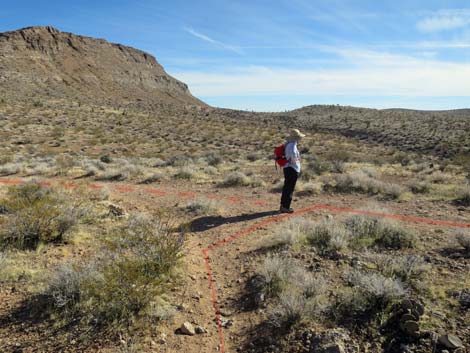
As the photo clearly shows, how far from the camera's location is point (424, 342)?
11.0 feet

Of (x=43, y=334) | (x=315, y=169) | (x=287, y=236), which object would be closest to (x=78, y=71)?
(x=315, y=169)

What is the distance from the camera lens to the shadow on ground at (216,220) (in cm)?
733

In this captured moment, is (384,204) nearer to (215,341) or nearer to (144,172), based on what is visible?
(215,341)

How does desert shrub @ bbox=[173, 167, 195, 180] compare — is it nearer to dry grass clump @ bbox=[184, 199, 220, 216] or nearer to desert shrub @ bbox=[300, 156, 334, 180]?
desert shrub @ bbox=[300, 156, 334, 180]

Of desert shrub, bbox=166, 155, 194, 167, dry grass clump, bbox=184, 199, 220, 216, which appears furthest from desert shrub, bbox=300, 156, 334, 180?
desert shrub, bbox=166, 155, 194, 167

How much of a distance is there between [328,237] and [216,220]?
109 inches

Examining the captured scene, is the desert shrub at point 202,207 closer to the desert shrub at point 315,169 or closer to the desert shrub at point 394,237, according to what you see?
the desert shrub at point 394,237

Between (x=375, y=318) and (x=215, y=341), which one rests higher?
(x=375, y=318)

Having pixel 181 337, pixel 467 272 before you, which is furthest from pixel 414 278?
pixel 181 337

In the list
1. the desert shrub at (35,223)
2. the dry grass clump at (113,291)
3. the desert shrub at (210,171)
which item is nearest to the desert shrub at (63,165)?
the desert shrub at (210,171)

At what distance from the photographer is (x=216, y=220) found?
7766 millimetres

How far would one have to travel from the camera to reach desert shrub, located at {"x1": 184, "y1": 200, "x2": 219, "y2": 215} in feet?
27.2

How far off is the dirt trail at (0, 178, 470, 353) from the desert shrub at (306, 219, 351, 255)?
3.18 ft

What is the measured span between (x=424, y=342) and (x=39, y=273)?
15.6 ft
